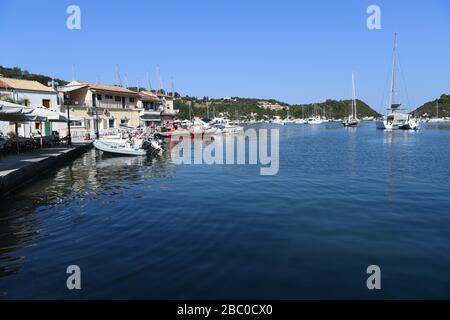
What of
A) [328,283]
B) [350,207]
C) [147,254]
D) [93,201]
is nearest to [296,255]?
[328,283]

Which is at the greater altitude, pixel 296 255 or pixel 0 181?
pixel 0 181

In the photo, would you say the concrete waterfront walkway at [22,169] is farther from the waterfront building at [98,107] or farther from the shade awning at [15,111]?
the waterfront building at [98,107]

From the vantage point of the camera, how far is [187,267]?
8.70 metres

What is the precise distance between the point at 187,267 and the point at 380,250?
15.9 ft

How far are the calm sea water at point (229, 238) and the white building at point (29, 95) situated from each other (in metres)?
27.4

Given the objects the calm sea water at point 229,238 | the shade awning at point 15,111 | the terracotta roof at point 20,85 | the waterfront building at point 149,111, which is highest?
the terracotta roof at point 20,85

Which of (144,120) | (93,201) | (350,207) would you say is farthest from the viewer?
(144,120)

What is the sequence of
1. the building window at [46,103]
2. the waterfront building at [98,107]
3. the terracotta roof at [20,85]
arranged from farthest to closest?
the waterfront building at [98,107] < the building window at [46,103] < the terracotta roof at [20,85]

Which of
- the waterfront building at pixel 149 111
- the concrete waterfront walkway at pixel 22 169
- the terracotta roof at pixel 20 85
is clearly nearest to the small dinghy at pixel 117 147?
A: the concrete waterfront walkway at pixel 22 169

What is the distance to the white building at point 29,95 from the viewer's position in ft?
144

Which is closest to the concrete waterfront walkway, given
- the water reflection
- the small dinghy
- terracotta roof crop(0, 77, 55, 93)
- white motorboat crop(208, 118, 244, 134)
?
the water reflection

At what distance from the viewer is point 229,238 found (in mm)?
10797
